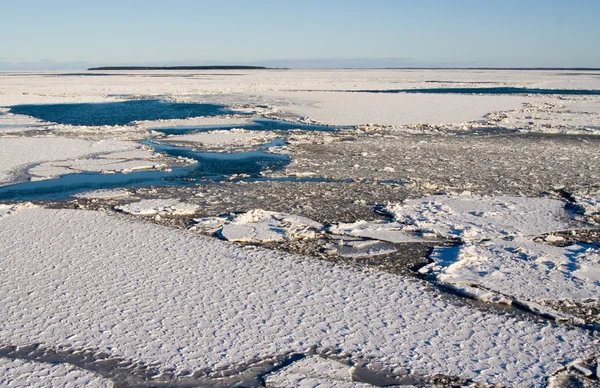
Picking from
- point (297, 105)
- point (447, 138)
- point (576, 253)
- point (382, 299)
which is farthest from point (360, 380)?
point (297, 105)

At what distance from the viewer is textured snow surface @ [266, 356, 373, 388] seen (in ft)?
9.25

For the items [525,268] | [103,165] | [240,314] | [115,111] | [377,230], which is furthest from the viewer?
[115,111]

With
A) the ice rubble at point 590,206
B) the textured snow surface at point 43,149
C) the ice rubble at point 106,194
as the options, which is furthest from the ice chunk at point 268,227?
the textured snow surface at point 43,149

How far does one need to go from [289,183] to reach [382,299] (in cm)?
364

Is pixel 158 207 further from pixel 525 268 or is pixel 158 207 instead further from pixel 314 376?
pixel 314 376

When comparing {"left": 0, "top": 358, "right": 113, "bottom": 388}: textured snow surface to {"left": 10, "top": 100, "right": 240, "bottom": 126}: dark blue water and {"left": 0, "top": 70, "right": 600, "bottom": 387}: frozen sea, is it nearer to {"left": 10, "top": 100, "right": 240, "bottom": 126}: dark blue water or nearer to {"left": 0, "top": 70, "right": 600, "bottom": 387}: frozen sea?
{"left": 0, "top": 70, "right": 600, "bottom": 387}: frozen sea

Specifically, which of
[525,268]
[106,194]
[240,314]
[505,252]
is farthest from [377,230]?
[106,194]

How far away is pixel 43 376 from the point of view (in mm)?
2855

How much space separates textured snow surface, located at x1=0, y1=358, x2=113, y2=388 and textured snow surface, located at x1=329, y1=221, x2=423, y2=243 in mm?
2755

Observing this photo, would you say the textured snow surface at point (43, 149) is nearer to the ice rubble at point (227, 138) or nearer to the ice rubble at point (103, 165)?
the ice rubble at point (103, 165)

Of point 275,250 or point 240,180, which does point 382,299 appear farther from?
point 240,180

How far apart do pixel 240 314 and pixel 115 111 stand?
557 inches

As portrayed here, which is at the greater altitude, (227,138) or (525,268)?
(227,138)

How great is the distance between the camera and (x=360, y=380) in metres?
2.89
